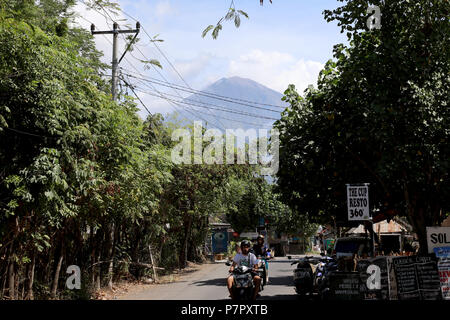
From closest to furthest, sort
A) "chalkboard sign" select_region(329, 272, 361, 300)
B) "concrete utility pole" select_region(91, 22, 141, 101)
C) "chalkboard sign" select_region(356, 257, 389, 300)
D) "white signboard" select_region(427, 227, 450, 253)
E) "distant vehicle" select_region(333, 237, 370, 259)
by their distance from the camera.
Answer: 1. "chalkboard sign" select_region(329, 272, 361, 300)
2. "chalkboard sign" select_region(356, 257, 389, 300)
3. "white signboard" select_region(427, 227, 450, 253)
4. "distant vehicle" select_region(333, 237, 370, 259)
5. "concrete utility pole" select_region(91, 22, 141, 101)

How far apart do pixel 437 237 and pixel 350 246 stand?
222 inches

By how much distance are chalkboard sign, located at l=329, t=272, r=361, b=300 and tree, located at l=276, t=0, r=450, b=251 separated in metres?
3.18

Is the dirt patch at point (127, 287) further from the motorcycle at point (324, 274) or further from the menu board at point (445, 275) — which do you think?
the menu board at point (445, 275)

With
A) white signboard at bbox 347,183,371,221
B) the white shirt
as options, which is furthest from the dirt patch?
white signboard at bbox 347,183,371,221

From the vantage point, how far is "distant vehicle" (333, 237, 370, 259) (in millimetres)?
17547

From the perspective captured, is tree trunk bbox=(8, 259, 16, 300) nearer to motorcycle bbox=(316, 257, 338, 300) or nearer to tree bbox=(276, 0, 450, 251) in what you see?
motorcycle bbox=(316, 257, 338, 300)

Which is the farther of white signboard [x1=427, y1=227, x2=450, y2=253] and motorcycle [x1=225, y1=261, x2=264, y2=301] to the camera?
white signboard [x1=427, y1=227, x2=450, y2=253]

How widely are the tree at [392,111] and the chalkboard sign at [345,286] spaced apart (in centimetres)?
318

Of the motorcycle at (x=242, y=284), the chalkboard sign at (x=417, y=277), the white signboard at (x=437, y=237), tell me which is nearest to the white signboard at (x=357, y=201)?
the chalkboard sign at (x=417, y=277)

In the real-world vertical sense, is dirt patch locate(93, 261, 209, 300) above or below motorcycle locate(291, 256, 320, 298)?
below

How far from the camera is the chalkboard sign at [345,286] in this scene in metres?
11.7

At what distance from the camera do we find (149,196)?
55.9ft

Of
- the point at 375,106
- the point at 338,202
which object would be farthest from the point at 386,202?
the point at 375,106

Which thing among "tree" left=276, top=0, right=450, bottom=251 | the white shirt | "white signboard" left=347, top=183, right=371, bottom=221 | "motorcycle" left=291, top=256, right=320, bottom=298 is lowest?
"motorcycle" left=291, top=256, right=320, bottom=298
